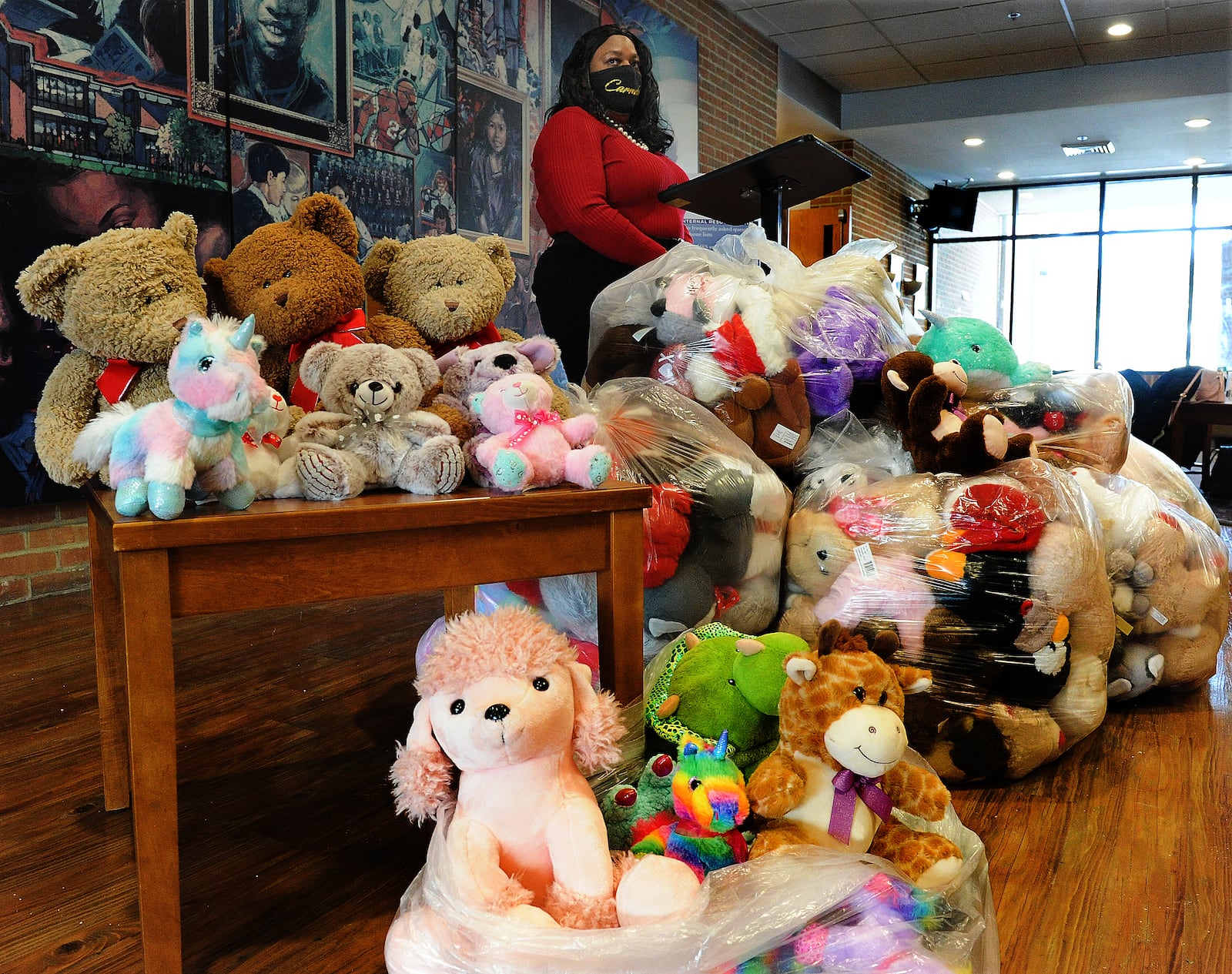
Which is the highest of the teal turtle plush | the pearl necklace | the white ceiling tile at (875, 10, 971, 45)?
the white ceiling tile at (875, 10, 971, 45)

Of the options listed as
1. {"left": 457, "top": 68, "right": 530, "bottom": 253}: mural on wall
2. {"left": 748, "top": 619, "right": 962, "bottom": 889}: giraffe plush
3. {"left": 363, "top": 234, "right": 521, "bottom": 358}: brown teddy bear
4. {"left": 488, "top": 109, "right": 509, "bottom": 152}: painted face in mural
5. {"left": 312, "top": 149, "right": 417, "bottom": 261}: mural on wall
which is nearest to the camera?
{"left": 748, "top": 619, "right": 962, "bottom": 889}: giraffe plush

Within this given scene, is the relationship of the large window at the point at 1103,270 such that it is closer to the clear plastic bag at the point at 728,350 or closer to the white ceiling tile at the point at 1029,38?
the white ceiling tile at the point at 1029,38

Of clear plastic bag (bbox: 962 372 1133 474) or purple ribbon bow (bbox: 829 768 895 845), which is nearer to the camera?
purple ribbon bow (bbox: 829 768 895 845)

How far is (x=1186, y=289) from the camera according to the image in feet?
31.3

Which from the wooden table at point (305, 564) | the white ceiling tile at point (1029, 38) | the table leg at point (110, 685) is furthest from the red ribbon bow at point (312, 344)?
the white ceiling tile at point (1029, 38)

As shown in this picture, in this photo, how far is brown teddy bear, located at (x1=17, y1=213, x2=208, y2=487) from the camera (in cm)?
107

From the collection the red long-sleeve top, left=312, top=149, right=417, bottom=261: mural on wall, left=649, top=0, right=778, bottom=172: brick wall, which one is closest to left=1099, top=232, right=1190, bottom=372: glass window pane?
left=649, top=0, right=778, bottom=172: brick wall

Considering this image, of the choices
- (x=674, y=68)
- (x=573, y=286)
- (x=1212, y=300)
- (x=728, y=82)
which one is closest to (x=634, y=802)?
(x=573, y=286)

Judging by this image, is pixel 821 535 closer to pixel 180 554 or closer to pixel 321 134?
pixel 180 554

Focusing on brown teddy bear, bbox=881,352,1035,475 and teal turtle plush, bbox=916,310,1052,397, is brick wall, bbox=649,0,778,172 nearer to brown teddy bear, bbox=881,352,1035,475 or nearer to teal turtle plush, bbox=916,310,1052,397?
teal turtle plush, bbox=916,310,1052,397

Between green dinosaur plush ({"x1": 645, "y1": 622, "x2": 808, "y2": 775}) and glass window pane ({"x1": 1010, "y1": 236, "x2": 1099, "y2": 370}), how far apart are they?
9.74 meters

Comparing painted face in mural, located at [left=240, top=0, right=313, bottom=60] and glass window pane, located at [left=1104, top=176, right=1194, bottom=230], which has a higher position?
glass window pane, located at [left=1104, top=176, right=1194, bottom=230]

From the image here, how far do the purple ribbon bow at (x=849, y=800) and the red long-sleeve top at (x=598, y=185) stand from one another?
1.61 metres

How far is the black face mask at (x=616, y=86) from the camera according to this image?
2545 mm
